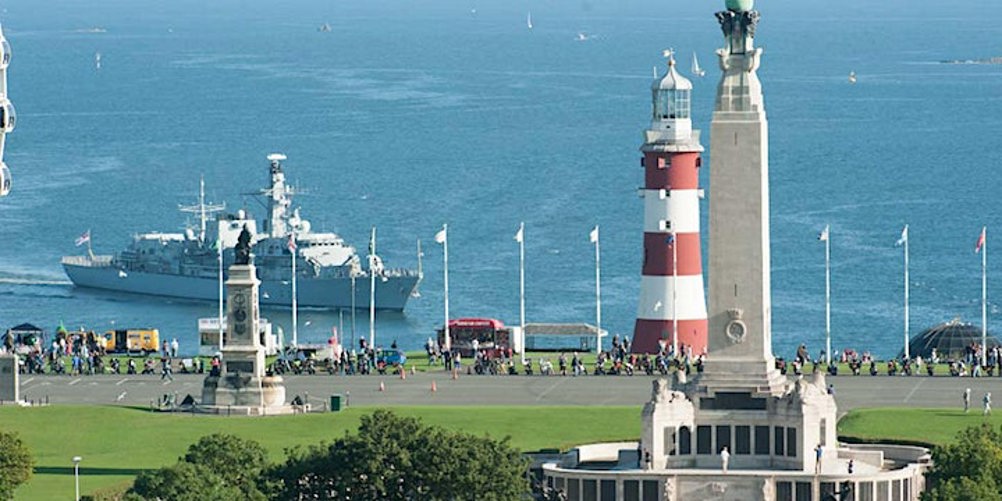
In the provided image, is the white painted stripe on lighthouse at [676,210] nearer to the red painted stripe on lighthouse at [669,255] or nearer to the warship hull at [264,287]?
the red painted stripe on lighthouse at [669,255]

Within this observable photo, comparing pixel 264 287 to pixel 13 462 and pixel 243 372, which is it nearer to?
pixel 243 372

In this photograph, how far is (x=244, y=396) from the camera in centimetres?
9225

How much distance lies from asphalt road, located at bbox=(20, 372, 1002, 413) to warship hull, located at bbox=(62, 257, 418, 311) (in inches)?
1820

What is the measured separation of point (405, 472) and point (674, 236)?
107 ft

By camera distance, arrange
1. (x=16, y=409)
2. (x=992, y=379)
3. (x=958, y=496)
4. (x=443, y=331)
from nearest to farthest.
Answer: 1. (x=958, y=496)
2. (x=16, y=409)
3. (x=992, y=379)
4. (x=443, y=331)

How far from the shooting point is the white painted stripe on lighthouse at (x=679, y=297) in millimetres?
100875

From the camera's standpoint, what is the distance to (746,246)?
7325cm

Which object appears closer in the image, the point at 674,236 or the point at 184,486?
the point at 184,486

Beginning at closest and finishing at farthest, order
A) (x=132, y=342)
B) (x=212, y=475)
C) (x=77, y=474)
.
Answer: (x=212, y=475)
(x=77, y=474)
(x=132, y=342)

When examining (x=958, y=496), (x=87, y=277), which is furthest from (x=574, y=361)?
(x=87, y=277)

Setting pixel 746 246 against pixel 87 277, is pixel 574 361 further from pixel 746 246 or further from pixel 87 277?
pixel 87 277

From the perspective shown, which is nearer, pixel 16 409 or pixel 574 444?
pixel 574 444

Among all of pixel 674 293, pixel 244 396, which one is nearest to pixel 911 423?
pixel 674 293

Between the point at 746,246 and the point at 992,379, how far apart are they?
2605cm
